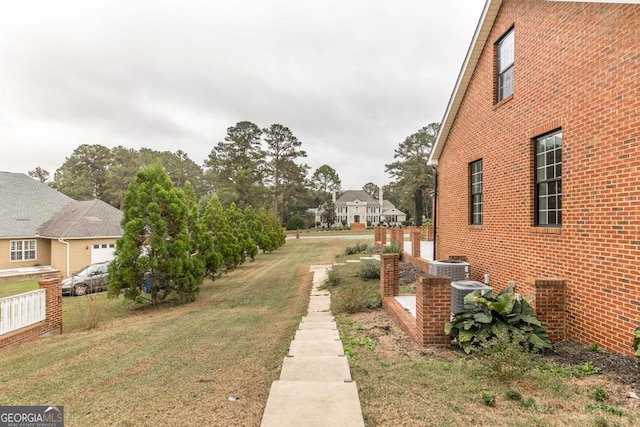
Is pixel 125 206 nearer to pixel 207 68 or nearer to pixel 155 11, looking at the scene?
pixel 155 11

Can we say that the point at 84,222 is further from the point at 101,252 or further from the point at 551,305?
the point at 551,305

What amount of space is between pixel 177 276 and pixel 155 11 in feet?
33.5

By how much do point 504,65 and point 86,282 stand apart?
18730mm

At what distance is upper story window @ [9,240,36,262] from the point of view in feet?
70.9

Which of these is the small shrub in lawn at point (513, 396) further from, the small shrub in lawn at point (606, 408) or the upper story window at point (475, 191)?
the upper story window at point (475, 191)

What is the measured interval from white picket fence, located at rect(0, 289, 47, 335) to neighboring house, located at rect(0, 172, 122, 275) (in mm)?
15875

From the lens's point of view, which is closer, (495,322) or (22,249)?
(495,322)

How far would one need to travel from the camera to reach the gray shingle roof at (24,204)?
2223cm

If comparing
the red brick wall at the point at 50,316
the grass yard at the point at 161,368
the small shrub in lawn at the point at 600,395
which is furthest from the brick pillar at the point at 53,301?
the small shrub in lawn at the point at 600,395

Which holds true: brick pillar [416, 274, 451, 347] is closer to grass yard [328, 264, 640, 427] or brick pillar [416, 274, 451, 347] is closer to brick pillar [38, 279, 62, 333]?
grass yard [328, 264, 640, 427]

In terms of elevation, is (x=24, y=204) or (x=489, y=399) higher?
(x=24, y=204)

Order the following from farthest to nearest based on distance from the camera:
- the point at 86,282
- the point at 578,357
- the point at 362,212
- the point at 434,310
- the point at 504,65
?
the point at 362,212 < the point at 86,282 < the point at 504,65 < the point at 434,310 < the point at 578,357

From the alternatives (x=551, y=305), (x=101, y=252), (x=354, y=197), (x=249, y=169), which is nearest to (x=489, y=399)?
(x=551, y=305)

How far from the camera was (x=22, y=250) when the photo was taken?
72.2 feet
